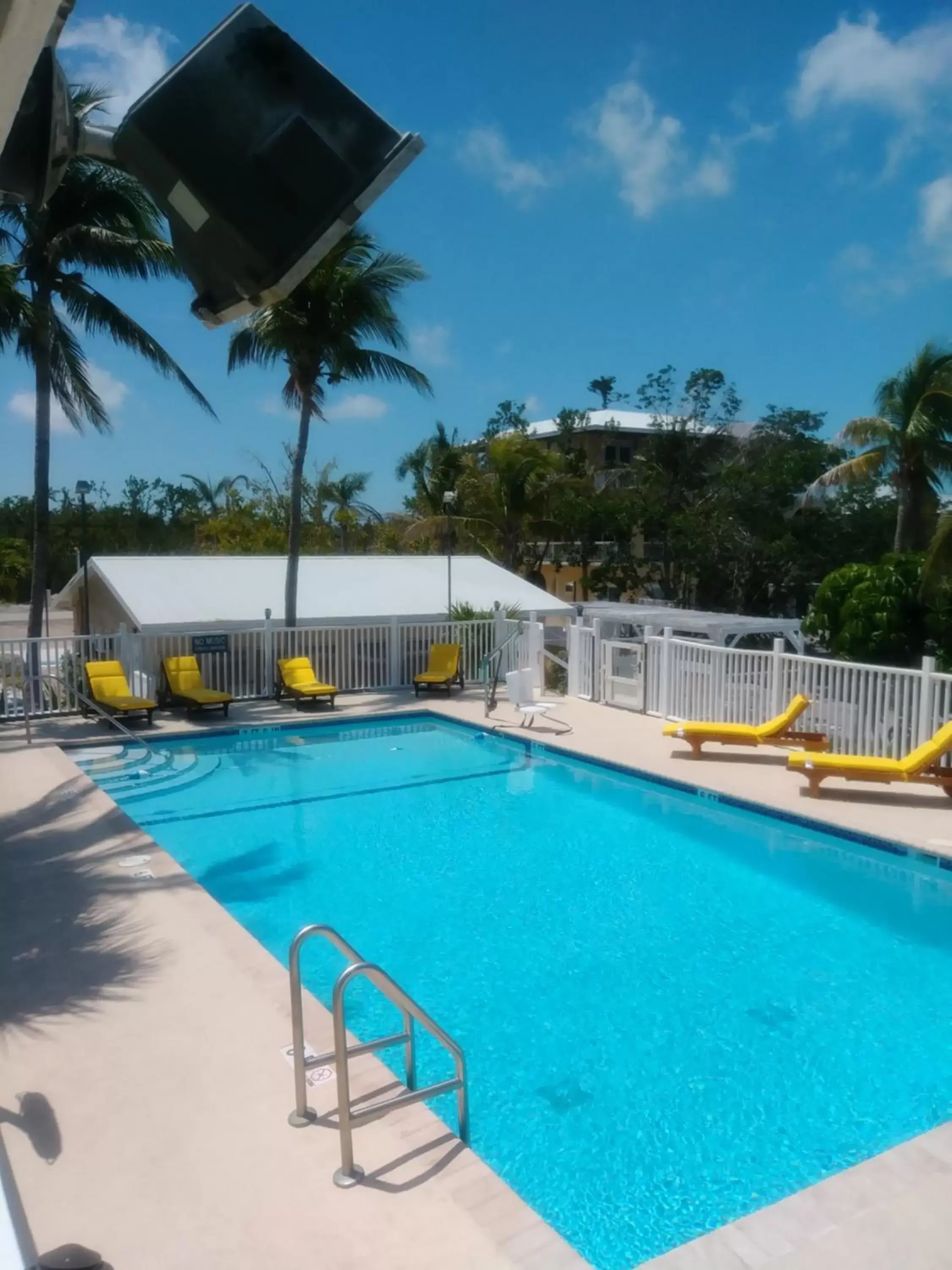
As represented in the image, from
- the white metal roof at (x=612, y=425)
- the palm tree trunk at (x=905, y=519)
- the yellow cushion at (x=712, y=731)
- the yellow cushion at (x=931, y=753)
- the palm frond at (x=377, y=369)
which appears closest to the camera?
→ the yellow cushion at (x=931, y=753)

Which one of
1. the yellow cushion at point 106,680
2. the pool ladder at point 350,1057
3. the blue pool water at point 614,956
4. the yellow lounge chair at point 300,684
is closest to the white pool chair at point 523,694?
the blue pool water at point 614,956

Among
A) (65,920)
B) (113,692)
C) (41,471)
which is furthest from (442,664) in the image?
(65,920)

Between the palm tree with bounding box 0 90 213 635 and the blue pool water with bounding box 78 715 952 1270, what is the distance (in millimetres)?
5859

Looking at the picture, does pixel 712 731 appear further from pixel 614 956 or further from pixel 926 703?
pixel 614 956

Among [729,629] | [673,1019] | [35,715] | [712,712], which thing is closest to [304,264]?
[673,1019]

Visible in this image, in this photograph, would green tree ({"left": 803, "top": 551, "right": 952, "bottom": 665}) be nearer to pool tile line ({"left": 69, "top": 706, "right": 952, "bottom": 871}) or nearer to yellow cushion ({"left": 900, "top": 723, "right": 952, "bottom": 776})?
pool tile line ({"left": 69, "top": 706, "right": 952, "bottom": 871})

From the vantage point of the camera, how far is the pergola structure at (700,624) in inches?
634

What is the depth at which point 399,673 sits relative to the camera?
1714cm

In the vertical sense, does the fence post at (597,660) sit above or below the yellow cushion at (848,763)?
above

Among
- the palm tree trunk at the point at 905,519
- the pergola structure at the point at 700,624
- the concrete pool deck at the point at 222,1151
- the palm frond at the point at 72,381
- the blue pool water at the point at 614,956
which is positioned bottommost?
the blue pool water at the point at 614,956

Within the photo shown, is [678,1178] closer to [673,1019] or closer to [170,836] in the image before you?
[673,1019]

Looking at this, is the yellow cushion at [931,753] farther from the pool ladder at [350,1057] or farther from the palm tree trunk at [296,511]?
the palm tree trunk at [296,511]

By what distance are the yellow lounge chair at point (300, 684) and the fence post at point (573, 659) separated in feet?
13.0

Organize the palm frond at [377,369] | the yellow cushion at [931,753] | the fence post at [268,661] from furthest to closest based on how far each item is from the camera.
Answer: the palm frond at [377,369] < the fence post at [268,661] < the yellow cushion at [931,753]
